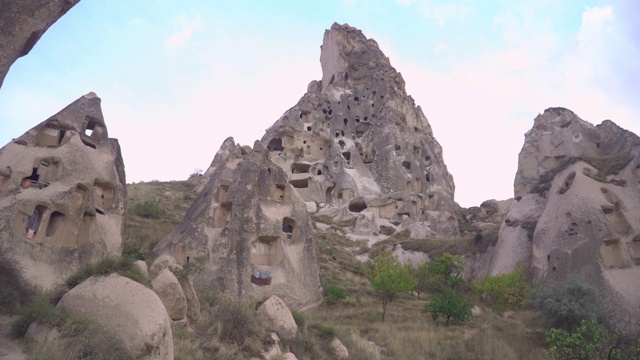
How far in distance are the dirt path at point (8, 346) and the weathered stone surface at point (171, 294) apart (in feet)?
6.75

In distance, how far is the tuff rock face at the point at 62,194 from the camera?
1201 cm

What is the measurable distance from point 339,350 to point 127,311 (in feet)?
18.6

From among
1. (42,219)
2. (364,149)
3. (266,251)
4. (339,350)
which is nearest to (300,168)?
(364,149)

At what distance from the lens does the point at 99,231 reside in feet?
46.1

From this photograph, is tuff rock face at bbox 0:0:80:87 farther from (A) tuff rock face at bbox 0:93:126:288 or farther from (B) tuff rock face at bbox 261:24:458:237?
(B) tuff rock face at bbox 261:24:458:237

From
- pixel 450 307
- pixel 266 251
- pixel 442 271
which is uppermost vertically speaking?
pixel 442 271

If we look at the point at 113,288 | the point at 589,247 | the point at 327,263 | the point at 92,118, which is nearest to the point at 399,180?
the point at 327,263

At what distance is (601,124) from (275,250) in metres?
26.5

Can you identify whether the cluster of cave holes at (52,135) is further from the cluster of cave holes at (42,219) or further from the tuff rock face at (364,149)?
the tuff rock face at (364,149)

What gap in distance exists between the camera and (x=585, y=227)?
56.1 ft

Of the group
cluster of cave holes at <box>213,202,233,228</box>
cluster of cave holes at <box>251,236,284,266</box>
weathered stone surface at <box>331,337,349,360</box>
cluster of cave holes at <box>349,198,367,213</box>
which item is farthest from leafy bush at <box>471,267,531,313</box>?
cluster of cave holes at <box>349,198,367,213</box>

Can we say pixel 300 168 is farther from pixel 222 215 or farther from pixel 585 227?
pixel 585 227

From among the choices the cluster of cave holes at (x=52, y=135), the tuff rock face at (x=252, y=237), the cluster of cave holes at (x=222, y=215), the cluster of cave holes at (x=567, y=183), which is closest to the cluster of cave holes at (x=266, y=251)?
the tuff rock face at (x=252, y=237)

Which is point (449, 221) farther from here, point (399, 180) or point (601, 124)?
point (601, 124)
